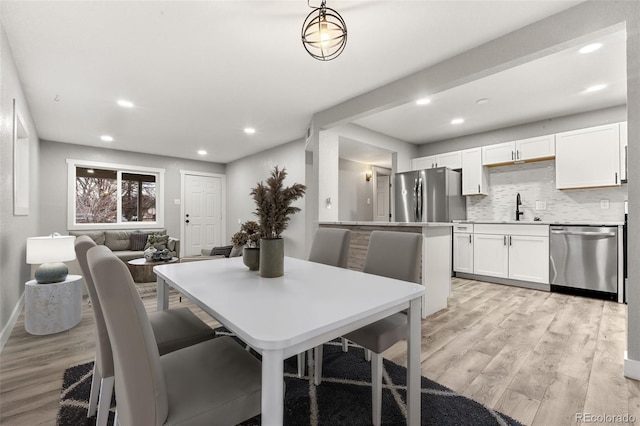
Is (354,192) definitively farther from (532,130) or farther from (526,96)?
(526,96)

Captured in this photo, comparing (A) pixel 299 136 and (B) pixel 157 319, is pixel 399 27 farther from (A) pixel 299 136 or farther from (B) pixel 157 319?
(A) pixel 299 136

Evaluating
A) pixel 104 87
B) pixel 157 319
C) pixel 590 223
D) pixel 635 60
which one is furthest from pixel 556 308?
pixel 104 87

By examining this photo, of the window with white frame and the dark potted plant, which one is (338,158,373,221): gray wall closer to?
the window with white frame

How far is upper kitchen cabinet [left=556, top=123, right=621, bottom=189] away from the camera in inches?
143

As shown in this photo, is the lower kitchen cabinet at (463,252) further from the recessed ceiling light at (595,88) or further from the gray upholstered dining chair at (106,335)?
the gray upholstered dining chair at (106,335)

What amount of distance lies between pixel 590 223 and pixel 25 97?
6963 millimetres

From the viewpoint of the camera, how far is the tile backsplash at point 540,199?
152 inches

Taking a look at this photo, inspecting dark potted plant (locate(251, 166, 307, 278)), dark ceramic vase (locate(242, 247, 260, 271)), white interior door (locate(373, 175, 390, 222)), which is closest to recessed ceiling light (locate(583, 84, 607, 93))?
dark potted plant (locate(251, 166, 307, 278))

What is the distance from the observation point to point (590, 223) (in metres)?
3.57

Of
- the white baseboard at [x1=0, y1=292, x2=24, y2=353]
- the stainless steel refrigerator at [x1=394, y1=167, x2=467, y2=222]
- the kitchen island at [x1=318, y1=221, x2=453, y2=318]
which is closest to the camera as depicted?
the white baseboard at [x1=0, y1=292, x2=24, y2=353]

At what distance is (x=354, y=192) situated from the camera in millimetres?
6977

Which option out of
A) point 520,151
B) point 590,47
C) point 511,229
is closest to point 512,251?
point 511,229

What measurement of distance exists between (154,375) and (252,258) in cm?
95

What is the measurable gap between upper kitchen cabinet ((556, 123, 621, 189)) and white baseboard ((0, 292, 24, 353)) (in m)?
6.30
